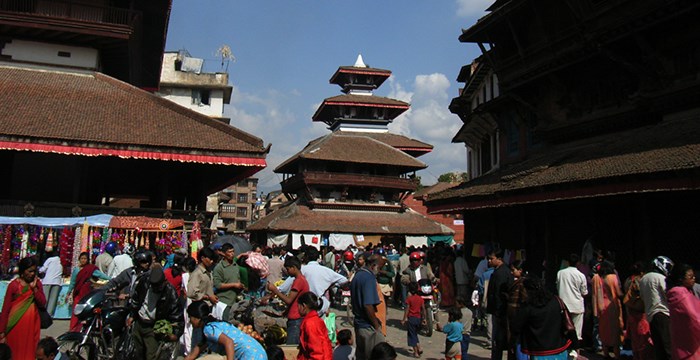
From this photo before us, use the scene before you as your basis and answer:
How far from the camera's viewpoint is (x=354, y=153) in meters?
42.9

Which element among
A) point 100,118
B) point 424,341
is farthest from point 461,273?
point 100,118

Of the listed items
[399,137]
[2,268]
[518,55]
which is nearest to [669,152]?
[518,55]

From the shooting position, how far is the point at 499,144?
20703 mm

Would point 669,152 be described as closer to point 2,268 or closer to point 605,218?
point 605,218

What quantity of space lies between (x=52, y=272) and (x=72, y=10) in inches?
431

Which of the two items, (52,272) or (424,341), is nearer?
(424,341)

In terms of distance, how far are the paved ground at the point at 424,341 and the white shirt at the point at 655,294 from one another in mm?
1963

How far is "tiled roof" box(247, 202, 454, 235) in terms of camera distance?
38.2 m

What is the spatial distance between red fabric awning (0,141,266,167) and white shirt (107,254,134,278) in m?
4.42

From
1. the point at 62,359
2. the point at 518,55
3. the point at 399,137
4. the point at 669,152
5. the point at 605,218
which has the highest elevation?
the point at 399,137

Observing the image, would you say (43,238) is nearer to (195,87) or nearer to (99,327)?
(99,327)

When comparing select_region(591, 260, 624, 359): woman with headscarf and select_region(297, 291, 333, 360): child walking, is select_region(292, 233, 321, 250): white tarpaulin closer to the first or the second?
select_region(591, 260, 624, 359): woman with headscarf

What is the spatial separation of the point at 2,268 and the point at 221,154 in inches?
253

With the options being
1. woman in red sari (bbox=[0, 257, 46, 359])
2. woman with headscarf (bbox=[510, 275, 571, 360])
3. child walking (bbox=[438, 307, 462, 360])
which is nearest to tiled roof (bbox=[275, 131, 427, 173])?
child walking (bbox=[438, 307, 462, 360])
